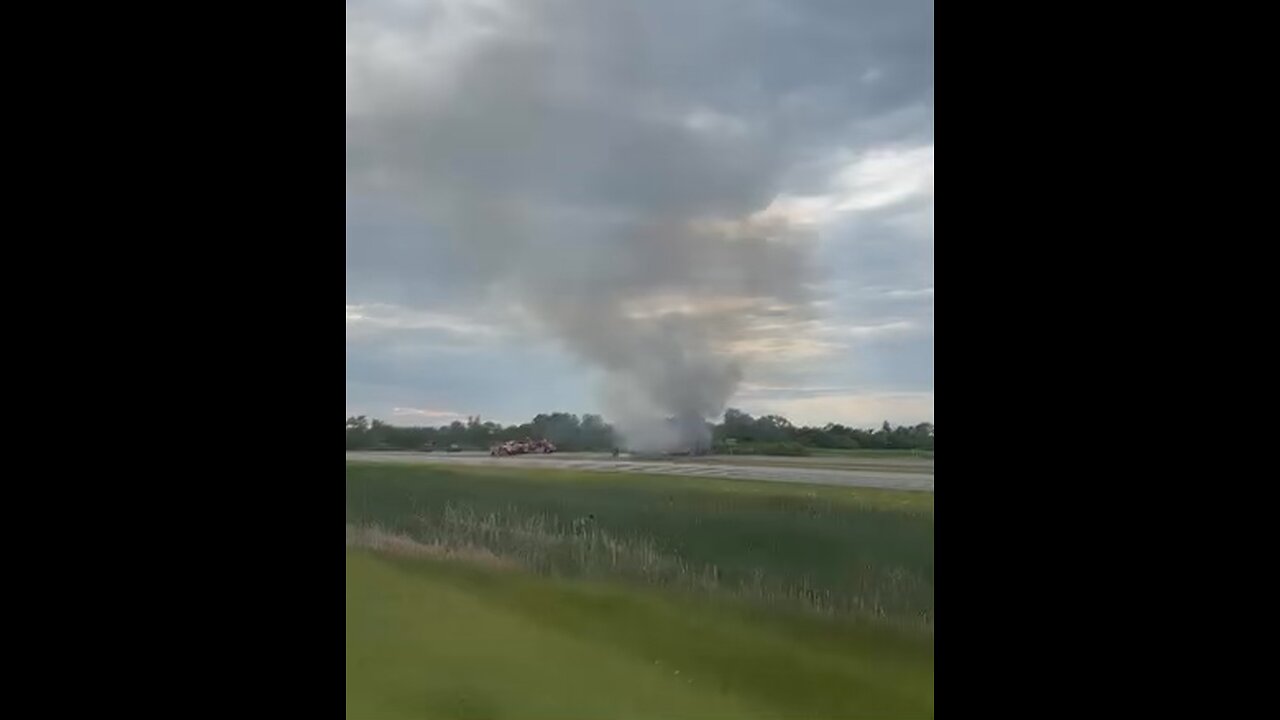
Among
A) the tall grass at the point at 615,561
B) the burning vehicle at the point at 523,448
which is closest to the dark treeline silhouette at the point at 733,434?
the burning vehicle at the point at 523,448

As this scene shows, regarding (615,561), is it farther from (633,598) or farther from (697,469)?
(697,469)

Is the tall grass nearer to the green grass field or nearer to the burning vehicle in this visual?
the green grass field

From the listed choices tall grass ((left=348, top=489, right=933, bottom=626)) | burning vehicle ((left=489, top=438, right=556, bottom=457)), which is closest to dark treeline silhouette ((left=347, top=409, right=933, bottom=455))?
burning vehicle ((left=489, top=438, right=556, bottom=457))

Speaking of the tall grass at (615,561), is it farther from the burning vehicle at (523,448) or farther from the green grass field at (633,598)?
the burning vehicle at (523,448)

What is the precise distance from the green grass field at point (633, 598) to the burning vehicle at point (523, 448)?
0.04 metres

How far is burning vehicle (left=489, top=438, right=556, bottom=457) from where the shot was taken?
1.44 m

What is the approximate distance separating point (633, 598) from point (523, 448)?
32cm

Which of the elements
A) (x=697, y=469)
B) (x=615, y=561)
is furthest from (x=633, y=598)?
(x=697, y=469)

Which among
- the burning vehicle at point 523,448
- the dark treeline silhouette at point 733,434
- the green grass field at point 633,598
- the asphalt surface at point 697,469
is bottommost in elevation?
the green grass field at point 633,598

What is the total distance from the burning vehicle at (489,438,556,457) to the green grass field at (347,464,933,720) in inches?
1.4

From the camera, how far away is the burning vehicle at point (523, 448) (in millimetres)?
1439
